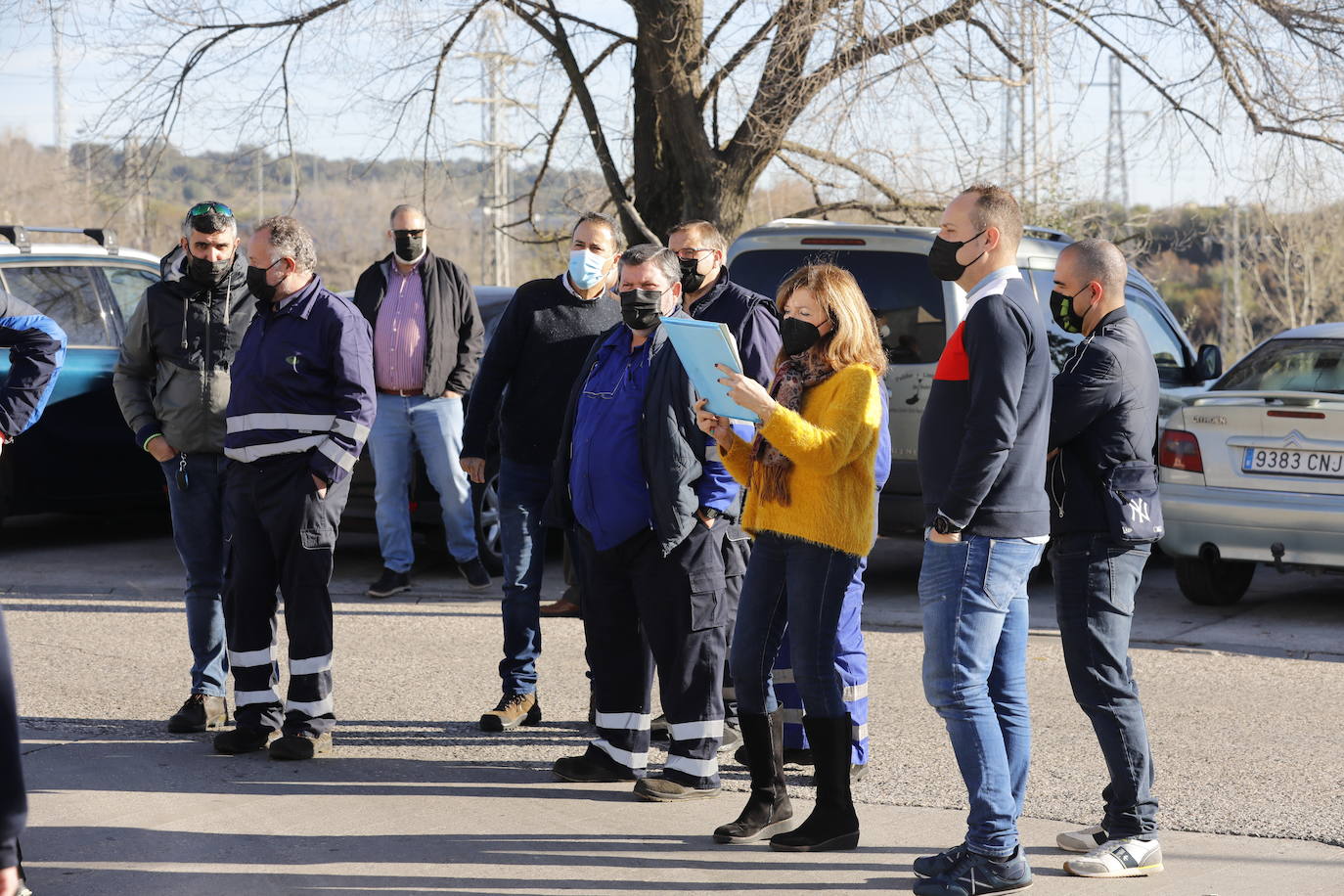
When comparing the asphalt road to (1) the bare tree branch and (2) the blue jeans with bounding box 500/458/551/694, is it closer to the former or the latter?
(2) the blue jeans with bounding box 500/458/551/694

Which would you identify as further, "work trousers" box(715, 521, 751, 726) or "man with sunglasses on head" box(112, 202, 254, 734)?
"man with sunglasses on head" box(112, 202, 254, 734)

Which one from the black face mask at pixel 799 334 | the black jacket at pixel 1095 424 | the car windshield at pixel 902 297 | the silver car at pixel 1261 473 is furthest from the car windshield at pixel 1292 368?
the black face mask at pixel 799 334

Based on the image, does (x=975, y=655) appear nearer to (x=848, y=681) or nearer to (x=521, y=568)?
(x=848, y=681)

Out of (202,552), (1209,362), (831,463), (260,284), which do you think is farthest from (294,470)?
(1209,362)

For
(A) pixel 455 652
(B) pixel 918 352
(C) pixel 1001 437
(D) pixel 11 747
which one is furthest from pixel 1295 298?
(D) pixel 11 747

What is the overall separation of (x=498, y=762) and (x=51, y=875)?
66.6 inches

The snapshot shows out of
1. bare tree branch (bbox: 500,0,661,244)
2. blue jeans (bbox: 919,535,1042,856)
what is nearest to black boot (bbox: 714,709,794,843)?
blue jeans (bbox: 919,535,1042,856)

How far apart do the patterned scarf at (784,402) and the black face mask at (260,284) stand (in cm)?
211

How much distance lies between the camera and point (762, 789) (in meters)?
4.81

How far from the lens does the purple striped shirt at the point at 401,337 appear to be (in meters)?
8.79

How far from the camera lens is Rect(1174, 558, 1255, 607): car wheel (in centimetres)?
876

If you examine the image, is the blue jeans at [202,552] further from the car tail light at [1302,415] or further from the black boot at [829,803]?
the car tail light at [1302,415]

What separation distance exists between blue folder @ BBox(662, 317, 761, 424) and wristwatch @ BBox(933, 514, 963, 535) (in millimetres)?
613

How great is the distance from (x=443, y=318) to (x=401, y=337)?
0.27 m
